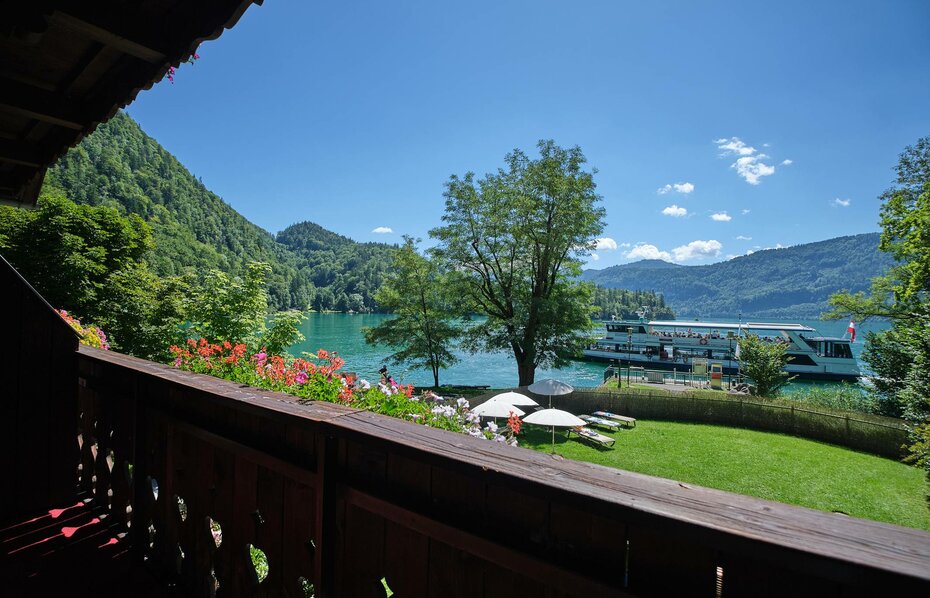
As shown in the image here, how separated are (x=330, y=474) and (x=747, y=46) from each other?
25784 millimetres

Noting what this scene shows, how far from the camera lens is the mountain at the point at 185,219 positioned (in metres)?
73.3

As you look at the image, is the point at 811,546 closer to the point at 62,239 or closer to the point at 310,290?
the point at 62,239

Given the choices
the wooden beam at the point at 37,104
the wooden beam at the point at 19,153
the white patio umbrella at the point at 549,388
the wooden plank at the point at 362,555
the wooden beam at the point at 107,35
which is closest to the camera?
the wooden plank at the point at 362,555

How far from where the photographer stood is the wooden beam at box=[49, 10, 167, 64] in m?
1.85

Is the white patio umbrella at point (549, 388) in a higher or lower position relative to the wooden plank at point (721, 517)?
lower

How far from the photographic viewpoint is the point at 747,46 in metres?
19.4

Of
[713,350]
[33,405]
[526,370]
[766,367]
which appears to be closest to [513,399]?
[526,370]

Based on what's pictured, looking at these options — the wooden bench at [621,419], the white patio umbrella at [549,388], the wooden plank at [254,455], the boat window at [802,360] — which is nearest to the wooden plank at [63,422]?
the wooden plank at [254,455]

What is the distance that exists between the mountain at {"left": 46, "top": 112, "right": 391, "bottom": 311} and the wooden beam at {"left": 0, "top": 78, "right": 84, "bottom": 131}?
59522 millimetres

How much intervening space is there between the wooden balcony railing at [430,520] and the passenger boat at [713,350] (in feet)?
126

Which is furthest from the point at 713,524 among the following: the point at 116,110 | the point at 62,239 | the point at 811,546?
the point at 62,239

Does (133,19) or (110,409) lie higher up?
(133,19)

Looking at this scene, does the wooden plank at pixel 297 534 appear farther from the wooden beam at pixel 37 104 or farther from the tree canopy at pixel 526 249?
the tree canopy at pixel 526 249

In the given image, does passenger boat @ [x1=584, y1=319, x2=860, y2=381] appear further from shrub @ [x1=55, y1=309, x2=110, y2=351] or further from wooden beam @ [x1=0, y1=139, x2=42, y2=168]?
wooden beam @ [x1=0, y1=139, x2=42, y2=168]
